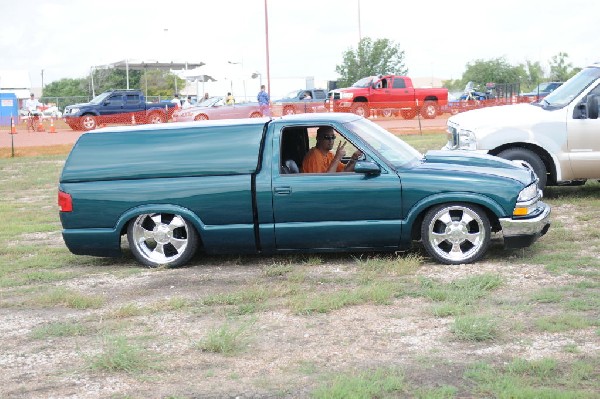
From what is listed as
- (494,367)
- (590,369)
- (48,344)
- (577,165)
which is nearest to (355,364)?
(494,367)

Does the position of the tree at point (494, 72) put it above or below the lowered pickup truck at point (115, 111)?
above

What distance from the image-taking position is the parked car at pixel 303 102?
3569 cm

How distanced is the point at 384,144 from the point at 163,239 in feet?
7.74

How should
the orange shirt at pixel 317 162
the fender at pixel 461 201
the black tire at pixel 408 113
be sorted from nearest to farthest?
the fender at pixel 461 201, the orange shirt at pixel 317 162, the black tire at pixel 408 113

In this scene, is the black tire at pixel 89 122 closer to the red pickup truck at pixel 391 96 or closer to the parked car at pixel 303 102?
the parked car at pixel 303 102

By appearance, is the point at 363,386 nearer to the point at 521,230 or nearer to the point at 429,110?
the point at 521,230

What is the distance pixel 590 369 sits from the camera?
196 inches

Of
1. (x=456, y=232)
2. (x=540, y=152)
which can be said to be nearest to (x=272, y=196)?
(x=456, y=232)

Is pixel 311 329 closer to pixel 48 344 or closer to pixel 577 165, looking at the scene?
pixel 48 344

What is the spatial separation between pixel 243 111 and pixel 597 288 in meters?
27.9

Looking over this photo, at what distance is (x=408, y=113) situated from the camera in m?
35.5

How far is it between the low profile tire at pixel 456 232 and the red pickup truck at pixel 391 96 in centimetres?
2814

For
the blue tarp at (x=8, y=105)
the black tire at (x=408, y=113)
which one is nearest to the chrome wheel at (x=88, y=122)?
the black tire at (x=408, y=113)

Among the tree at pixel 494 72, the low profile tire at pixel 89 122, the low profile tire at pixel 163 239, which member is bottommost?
the low profile tire at pixel 163 239
